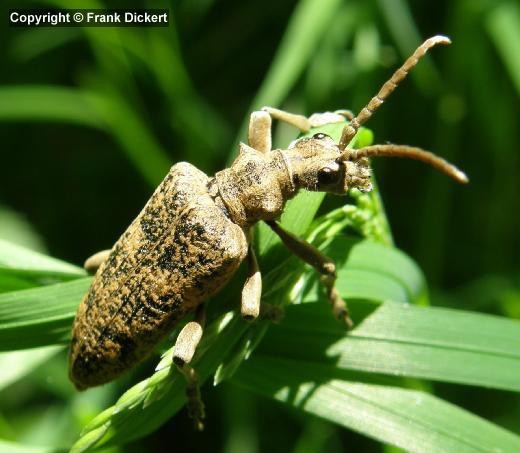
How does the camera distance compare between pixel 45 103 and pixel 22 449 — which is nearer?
pixel 22 449

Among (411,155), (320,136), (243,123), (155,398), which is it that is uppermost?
(411,155)

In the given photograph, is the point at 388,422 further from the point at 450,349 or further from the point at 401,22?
the point at 401,22

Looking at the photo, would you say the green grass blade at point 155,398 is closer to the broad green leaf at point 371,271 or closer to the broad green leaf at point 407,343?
the broad green leaf at point 407,343

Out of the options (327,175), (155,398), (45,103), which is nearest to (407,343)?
(327,175)

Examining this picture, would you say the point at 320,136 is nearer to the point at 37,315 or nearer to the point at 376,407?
the point at 376,407

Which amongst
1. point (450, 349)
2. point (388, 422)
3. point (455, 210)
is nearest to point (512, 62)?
point (455, 210)

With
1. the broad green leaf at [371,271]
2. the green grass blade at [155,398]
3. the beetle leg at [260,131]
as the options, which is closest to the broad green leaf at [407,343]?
the broad green leaf at [371,271]

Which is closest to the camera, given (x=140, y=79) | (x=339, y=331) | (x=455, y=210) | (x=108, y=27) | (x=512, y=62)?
(x=339, y=331)

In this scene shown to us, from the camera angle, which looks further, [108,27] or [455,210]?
[455,210]
